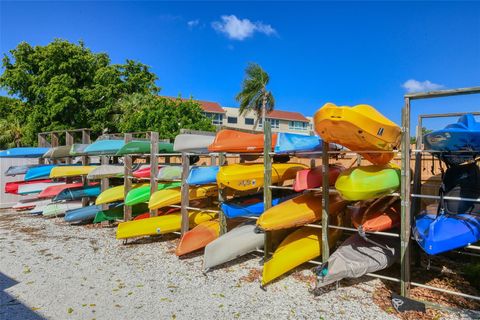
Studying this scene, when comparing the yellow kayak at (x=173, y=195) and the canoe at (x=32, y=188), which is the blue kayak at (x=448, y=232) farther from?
the canoe at (x=32, y=188)

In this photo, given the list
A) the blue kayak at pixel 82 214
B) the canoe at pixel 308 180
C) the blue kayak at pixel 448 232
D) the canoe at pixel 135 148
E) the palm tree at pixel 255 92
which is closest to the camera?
the blue kayak at pixel 448 232

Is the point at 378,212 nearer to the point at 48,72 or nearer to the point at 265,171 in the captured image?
the point at 265,171

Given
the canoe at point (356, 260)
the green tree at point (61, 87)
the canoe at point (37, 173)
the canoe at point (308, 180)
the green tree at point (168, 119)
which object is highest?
the green tree at point (61, 87)

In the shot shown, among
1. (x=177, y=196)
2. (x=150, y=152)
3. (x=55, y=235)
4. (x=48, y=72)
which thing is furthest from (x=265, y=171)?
(x=48, y=72)

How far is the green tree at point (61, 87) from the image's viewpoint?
18.2 metres

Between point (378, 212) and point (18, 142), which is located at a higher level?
point (18, 142)

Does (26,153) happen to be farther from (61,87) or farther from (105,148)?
(61,87)

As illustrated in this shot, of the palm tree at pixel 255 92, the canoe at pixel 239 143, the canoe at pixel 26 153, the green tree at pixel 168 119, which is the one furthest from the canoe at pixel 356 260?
the palm tree at pixel 255 92

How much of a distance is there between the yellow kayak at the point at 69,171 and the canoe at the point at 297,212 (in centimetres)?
577

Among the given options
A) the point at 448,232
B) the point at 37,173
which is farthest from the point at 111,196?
the point at 448,232

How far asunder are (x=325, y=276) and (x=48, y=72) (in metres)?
19.9

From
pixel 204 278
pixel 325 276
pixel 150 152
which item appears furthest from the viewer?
pixel 150 152

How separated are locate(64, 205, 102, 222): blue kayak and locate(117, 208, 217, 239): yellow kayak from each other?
2.44 m

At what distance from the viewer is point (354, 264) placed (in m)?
4.00
